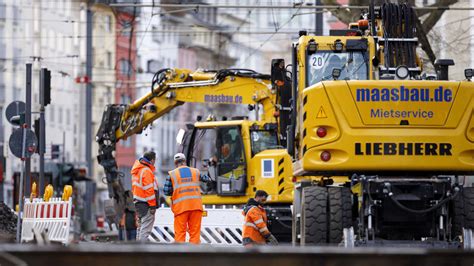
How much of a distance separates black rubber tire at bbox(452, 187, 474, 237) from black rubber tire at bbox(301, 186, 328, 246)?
1.53 metres

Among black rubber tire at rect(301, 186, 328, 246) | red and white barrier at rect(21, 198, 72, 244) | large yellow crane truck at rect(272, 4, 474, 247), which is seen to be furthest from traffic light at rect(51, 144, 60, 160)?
black rubber tire at rect(301, 186, 328, 246)

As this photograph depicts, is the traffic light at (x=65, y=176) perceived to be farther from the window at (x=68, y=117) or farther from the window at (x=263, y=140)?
the window at (x=68, y=117)

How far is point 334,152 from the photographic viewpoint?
64.7 feet

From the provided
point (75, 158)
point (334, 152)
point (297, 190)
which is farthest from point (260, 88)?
point (75, 158)

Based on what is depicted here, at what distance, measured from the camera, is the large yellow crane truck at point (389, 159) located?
757 inches

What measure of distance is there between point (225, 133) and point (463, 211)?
43.1 feet

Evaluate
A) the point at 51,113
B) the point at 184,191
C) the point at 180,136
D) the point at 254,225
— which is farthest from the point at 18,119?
the point at 51,113

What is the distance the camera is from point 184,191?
24344mm

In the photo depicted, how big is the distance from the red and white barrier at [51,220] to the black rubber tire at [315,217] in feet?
20.4

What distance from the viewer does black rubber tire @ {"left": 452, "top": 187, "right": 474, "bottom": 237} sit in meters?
19.4

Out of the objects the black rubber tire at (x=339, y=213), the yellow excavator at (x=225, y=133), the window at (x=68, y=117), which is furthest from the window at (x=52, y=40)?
the black rubber tire at (x=339, y=213)

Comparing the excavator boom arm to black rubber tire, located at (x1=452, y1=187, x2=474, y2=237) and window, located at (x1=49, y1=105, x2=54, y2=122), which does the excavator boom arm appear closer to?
black rubber tire, located at (x1=452, y1=187, x2=474, y2=237)

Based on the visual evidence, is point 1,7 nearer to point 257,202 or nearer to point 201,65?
point 201,65

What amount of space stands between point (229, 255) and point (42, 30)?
257 feet
